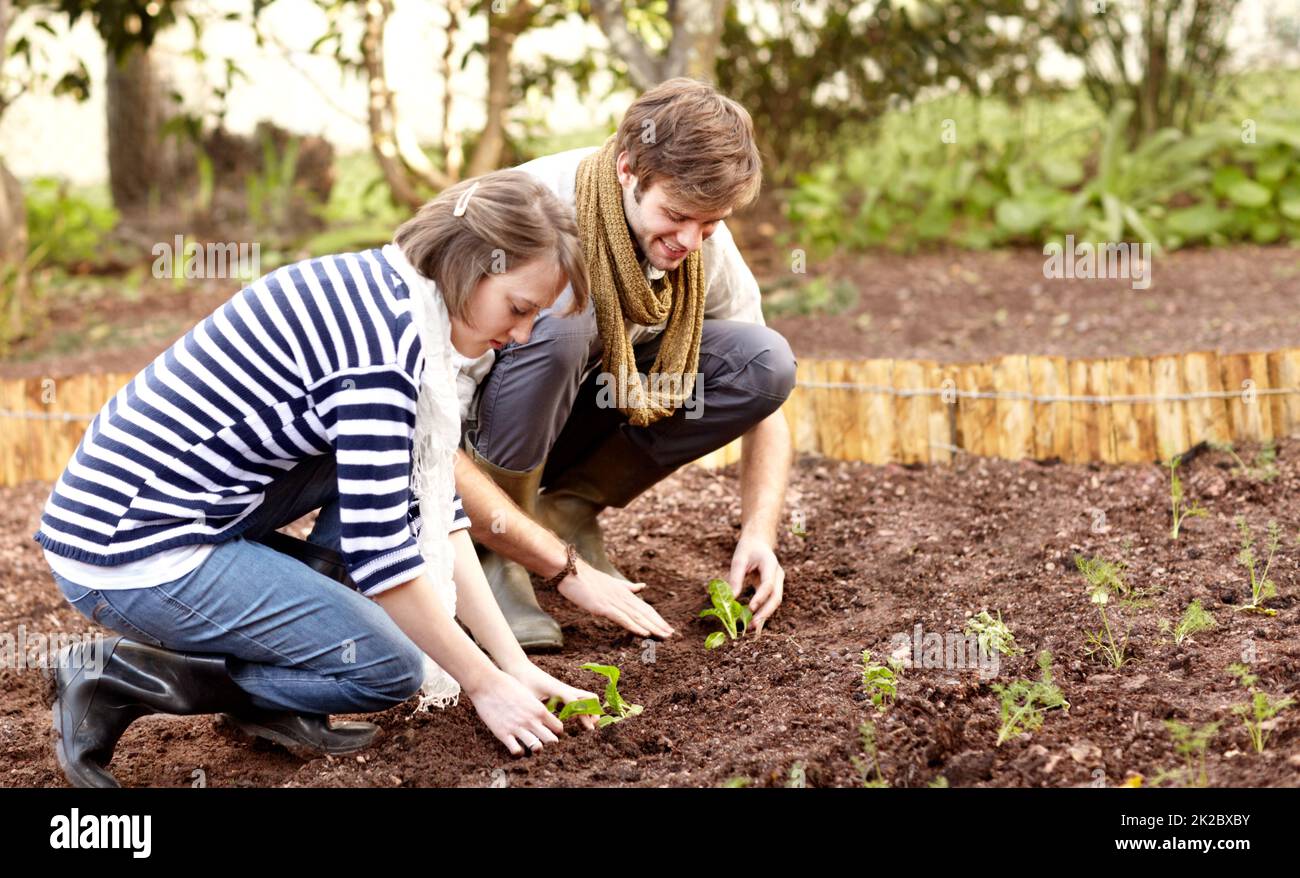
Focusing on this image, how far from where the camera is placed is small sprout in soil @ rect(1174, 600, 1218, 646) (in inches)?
101

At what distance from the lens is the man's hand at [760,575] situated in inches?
115

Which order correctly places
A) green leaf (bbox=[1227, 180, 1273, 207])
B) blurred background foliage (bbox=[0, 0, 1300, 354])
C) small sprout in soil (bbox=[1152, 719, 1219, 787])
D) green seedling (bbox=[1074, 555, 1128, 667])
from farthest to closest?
green leaf (bbox=[1227, 180, 1273, 207]), blurred background foliage (bbox=[0, 0, 1300, 354]), green seedling (bbox=[1074, 555, 1128, 667]), small sprout in soil (bbox=[1152, 719, 1219, 787])

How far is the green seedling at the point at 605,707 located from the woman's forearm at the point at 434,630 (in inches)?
7.9

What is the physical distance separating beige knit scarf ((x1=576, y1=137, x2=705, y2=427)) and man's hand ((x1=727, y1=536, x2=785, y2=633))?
14.5 inches

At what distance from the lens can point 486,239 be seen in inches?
81.9

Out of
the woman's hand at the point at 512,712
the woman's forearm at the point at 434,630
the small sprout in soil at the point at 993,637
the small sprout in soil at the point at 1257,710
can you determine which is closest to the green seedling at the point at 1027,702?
the small sprout in soil at the point at 993,637

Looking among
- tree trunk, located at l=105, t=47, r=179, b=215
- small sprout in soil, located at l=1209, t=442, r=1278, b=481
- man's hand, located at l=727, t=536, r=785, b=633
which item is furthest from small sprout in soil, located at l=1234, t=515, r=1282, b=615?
tree trunk, located at l=105, t=47, r=179, b=215

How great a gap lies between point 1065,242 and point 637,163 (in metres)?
3.89

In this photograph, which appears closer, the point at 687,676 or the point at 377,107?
the point at 687,676

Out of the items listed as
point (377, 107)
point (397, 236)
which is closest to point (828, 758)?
point (397, 236)

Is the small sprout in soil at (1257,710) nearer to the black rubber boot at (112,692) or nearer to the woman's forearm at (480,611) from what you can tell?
the woman's forearm at (480,611)

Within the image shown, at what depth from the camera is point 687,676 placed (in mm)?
2717

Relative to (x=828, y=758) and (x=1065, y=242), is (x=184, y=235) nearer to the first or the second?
(x=1065, y=242)

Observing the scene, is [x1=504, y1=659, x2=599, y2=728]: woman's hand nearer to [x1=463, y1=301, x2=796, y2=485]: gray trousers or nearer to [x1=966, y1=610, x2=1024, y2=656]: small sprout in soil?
[x1=463, y1=301, x2=796, y2=485]: gray trousers
